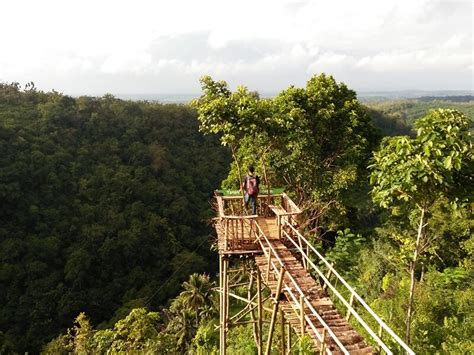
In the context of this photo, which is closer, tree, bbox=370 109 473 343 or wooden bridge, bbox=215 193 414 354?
wooden bridge, bbox=215 193 414 354

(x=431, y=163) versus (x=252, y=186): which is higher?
(x=431, y=163)

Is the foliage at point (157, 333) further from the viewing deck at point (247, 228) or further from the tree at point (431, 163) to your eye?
the tree at point (431, 163)

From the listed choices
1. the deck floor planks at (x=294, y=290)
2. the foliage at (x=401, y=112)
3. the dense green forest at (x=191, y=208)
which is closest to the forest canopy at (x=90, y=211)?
the dense green forest at (x=191, y=208)

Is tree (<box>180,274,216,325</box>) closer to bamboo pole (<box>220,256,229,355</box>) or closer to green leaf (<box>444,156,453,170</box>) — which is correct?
bamboo pole (<box>220,256,229,355</box>)

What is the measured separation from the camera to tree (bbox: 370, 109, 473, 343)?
23.2ft

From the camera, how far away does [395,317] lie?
500 inches

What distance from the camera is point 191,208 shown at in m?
51.4

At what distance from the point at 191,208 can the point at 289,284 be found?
44.4 meters

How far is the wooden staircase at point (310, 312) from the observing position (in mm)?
5793

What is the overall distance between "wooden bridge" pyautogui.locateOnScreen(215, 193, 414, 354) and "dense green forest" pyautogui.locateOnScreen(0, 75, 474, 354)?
1.92 feet

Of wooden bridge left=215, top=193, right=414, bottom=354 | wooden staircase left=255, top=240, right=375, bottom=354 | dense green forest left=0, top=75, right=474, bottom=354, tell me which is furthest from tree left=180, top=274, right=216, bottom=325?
wooden staircase left=255, top=240, right=375, bottom=354

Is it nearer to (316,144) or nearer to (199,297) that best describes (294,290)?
(316,144)

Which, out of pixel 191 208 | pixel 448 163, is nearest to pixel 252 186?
pixel 448 163

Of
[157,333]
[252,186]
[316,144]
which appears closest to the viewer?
[252,186]
